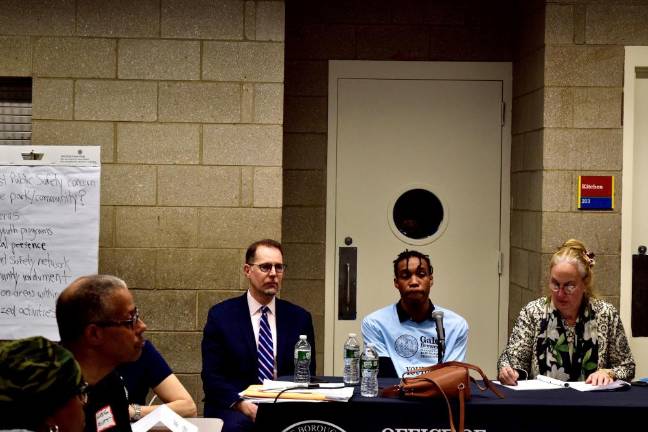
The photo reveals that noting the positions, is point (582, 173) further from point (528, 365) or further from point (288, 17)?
point (288, 17)

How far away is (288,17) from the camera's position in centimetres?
494

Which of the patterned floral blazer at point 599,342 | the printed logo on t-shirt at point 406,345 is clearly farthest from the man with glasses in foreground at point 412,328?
the patterned floral blazer at point 599,342

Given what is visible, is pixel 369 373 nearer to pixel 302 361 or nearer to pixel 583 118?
pixel 302 361

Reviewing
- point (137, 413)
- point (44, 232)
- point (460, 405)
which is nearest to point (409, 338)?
point (460, 405)

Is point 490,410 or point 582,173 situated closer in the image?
point 490,410

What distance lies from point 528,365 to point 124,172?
2.13 m

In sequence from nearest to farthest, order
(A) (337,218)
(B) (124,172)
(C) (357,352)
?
(C) (357,352)
(B) (124,172)
(A) (337,218)

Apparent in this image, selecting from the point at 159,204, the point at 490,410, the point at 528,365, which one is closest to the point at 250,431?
the point at 490,410

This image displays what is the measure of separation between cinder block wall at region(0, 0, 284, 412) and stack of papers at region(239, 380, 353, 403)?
4.53ft

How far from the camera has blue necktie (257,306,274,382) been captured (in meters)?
3.52

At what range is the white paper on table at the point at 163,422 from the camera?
2.69 meters

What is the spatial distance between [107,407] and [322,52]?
2923 millimetres

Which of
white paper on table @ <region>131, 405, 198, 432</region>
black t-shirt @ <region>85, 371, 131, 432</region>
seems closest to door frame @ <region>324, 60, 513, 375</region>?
white paper on table @ <region>131, 405, 198, 432</region>

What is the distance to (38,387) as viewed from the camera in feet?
5.24
